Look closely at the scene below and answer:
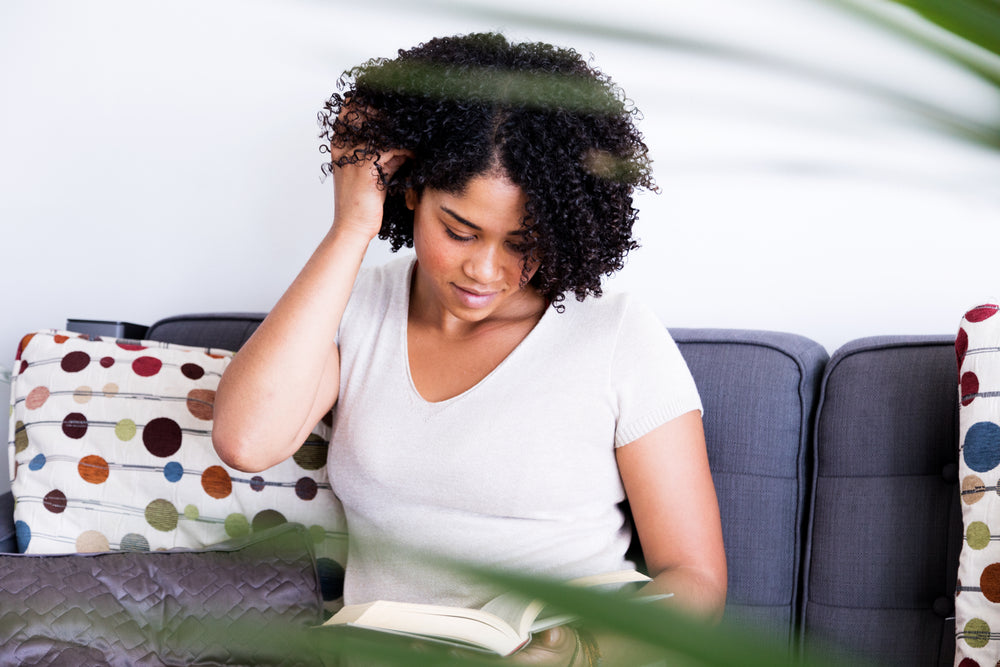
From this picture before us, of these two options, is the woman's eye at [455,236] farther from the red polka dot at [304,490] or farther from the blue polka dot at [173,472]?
the blue polka dot at [173,472]

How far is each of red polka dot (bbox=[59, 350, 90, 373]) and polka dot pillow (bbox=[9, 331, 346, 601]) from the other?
3 cm

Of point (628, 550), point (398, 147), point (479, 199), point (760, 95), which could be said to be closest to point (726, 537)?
point (628, 550)

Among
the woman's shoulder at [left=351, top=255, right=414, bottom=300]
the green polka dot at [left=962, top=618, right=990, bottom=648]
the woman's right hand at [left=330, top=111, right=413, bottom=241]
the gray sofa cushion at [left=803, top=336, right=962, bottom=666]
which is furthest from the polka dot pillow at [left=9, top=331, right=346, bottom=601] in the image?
the green polka dot at [left=962, top=618, right=990, bottom=648]

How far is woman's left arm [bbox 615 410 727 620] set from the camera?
47.3 inches

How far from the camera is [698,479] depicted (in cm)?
123

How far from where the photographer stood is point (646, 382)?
1262 millimetres

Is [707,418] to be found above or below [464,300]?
below

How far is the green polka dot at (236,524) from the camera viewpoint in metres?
1.49

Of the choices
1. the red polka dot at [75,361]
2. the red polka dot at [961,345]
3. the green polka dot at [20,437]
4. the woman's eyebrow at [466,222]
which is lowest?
the green polka dot at [20,437]

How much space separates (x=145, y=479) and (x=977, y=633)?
4.12 feet

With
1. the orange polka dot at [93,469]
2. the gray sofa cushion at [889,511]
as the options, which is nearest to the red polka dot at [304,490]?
the orange polka dot at [93,469]

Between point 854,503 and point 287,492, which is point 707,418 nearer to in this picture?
point 854,503

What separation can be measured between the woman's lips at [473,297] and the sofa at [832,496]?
380mm

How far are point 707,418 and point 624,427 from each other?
0.67 feet
